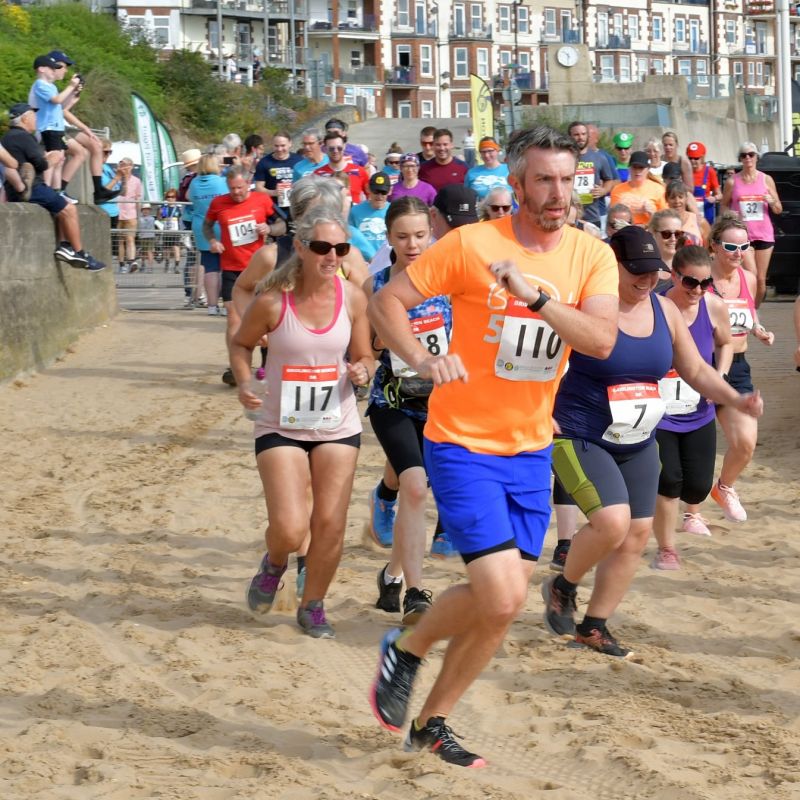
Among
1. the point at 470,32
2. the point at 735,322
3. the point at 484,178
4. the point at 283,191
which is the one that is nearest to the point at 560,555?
the point at 735,322

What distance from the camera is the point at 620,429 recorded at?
6.09m

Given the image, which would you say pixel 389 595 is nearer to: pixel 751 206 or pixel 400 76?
pixel 751 206

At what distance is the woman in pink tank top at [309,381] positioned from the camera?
20.5ft

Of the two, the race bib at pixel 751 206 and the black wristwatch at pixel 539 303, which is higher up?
the race bib at pixel 751 206

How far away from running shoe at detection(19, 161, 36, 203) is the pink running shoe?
27.2 feet

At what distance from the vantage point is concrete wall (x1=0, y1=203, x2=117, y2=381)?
13.8 m

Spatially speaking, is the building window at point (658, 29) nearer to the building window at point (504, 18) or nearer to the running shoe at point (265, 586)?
the building window at point (504, 18)

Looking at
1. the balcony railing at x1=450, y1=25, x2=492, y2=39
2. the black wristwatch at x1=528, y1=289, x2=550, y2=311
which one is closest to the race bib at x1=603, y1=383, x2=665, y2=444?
the black wristwatch at x1=528, y1=289, x2=550, y2=311

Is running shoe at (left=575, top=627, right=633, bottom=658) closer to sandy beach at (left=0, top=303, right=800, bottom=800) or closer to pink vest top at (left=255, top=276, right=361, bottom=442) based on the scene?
sandy beach at (left=0, top=303, right=800, bottom=800)

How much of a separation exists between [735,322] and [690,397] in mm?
1392

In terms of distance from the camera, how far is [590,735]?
17.1ft

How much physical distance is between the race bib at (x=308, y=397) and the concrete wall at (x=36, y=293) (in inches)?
317

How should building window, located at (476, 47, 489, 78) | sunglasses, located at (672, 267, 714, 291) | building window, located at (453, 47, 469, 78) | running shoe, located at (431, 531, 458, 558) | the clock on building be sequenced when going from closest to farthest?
sunglasses, located at (672, 267, 714, 291)
running shoe, located at (431, 531, 458, 558)
the clock on building
building window, located at (453, 47, 469, 78)
building window, located at (476, 47, 489, 78)

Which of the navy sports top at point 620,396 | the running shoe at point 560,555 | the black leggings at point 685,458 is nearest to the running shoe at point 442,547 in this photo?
the running shoe at point 560,555
